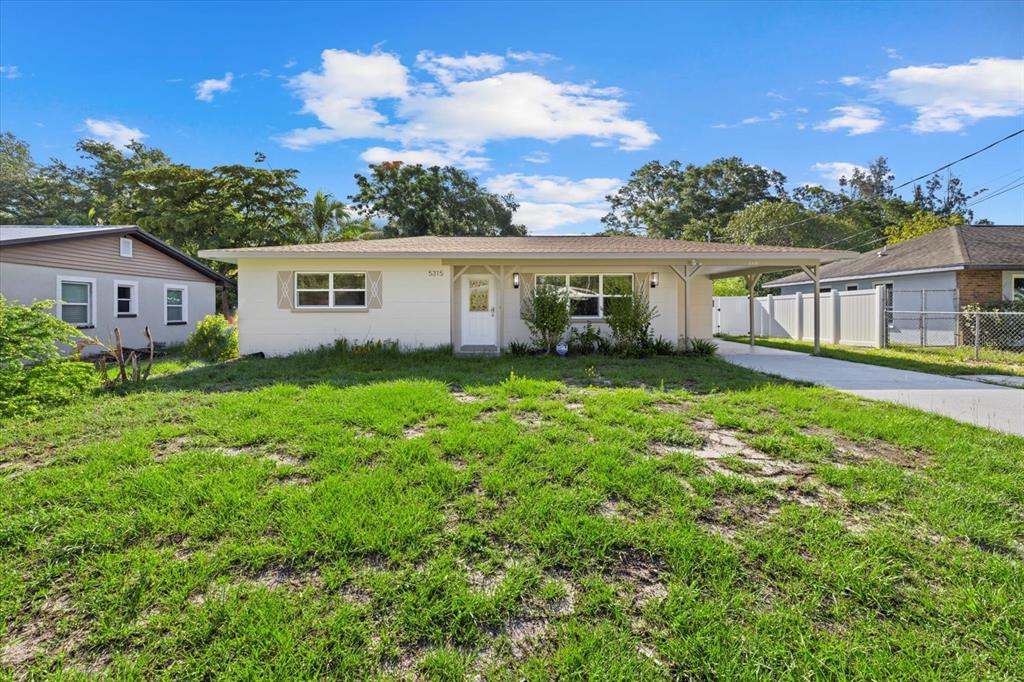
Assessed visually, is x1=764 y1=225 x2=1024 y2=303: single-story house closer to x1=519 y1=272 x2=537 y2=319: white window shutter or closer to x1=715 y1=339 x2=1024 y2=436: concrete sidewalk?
x1=715 y1=339 x2=1024 y2=436: concrete sidewalk

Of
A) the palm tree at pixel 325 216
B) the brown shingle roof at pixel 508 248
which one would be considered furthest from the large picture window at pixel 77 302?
the palm tree at pixel 325 216

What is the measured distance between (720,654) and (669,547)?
72cm

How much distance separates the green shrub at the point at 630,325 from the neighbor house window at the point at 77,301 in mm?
12965

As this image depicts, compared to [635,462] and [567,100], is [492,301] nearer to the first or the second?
[567,100]

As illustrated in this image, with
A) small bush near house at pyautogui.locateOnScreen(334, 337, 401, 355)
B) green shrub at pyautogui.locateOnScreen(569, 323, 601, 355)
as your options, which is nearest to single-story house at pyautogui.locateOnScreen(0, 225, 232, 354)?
small bush near house at pyautogui.locateOnScreen(334, 337, 401, 355)

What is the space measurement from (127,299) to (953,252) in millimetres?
23885

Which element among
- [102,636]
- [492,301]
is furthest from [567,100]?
[102,636]

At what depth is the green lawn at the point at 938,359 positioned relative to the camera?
9336 mm

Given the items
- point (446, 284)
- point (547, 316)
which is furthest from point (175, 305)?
point (547, 316)

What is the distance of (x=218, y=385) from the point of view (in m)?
7.14

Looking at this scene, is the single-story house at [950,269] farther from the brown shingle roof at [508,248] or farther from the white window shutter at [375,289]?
the white window shutter at [375,289]

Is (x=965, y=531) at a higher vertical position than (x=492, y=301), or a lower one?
lower

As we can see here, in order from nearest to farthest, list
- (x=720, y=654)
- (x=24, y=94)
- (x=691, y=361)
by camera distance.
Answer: (x=720, y=654) → (x=691, y=361) → (x=24, y=94)

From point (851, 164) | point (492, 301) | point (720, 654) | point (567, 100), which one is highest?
point (851, 164)
